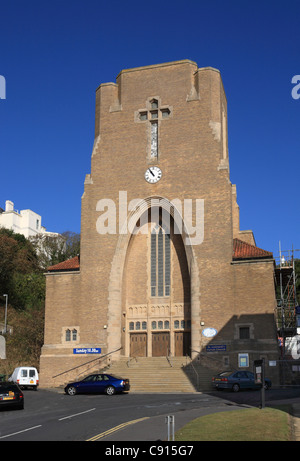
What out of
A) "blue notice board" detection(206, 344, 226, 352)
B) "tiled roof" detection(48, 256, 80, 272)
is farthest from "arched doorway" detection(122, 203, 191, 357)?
"tiled roof" detection(48, 256, 80, 272)

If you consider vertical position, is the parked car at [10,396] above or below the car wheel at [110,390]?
above

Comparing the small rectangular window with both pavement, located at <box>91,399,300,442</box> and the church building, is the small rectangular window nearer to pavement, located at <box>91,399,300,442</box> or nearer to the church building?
the church building

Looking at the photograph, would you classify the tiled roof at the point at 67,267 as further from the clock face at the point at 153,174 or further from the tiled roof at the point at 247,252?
the tiled roof at the point at 247,252

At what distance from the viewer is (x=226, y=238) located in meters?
35.8

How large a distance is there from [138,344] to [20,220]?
6410 cm

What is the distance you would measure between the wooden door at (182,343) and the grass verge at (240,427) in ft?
63.0

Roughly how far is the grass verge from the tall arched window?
68.5 ft

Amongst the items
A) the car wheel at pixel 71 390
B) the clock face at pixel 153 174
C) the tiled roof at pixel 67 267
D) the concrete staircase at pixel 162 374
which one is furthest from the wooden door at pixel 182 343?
the clock face at pixel 153 174

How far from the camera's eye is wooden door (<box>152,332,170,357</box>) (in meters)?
37.7

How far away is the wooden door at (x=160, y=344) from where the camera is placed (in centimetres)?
3772

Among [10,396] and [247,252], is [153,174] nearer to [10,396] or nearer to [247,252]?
[247,252]

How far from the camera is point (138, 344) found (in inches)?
1519

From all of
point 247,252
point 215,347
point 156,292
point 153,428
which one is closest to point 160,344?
point 156,292

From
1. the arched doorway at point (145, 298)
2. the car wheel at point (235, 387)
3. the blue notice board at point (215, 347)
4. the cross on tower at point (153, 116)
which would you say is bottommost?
the car wheel at point (235, 387)
